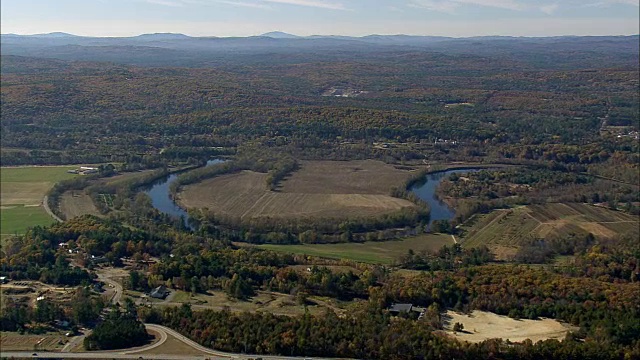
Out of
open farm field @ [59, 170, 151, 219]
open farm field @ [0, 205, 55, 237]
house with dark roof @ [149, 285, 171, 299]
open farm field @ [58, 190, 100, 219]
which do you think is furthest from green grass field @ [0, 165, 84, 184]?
house with dark roof @ [149, 285, 171, 299]

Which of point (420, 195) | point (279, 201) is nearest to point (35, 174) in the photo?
point (279, 201)

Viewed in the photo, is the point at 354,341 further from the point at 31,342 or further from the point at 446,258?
the point at 446,258

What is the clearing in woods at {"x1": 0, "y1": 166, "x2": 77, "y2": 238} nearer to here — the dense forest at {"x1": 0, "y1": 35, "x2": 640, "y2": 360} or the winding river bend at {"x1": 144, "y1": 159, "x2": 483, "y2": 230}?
the dense forest at {"x1": 0, "y1": 35, "x2": 640, "y2": 360}

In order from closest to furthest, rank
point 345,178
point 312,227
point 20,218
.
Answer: point 312,227
point 20,218
point 345,178

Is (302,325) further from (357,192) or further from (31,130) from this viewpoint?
(31,130)

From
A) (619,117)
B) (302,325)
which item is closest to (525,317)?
(302,325)

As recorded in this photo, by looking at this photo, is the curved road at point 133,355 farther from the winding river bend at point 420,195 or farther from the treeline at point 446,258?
the winding river bend at point 420,195
